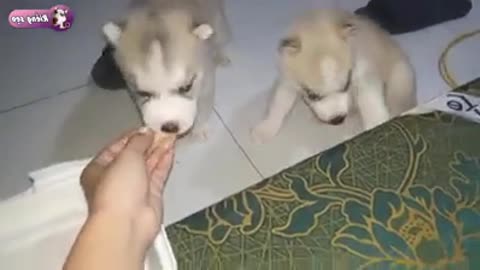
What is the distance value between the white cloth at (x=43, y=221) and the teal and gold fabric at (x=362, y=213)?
142 mm

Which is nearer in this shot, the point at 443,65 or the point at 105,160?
the point at 105,160

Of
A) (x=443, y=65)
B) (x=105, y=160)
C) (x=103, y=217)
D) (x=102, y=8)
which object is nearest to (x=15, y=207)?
(x=105, y=160)

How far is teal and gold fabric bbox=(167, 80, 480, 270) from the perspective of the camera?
3.46 ft

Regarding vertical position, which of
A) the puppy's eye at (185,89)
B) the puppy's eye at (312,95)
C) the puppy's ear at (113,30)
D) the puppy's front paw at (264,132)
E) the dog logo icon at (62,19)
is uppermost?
the dog logo icon at (62,19)

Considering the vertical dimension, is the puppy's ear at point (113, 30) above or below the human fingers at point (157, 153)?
above

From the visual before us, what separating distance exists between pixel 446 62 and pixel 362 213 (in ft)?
2.35

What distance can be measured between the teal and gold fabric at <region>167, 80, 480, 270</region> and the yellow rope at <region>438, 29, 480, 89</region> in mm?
507

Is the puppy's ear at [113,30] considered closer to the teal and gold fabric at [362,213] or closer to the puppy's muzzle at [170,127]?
the puppy's muzzle at [170,127]

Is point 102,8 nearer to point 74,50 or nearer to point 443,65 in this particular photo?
point 74,50

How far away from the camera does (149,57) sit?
136 cm

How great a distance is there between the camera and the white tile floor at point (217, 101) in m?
1.58

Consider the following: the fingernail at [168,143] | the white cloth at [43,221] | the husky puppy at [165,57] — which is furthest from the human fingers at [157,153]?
the husky puppy at [165,57]

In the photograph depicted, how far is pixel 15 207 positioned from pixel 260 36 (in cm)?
83

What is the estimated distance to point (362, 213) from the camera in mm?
1091
